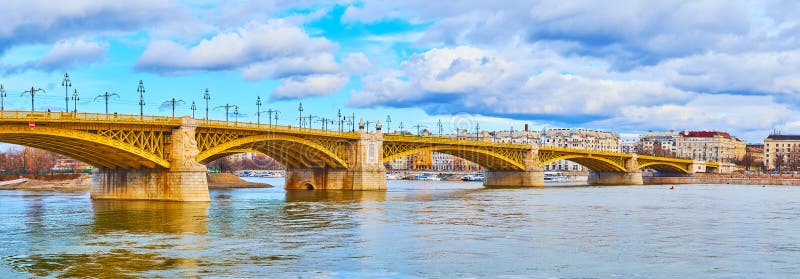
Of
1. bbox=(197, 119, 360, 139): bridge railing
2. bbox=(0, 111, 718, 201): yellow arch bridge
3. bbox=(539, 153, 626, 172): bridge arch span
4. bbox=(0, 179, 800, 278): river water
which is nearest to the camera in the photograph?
bbox=(0, 179, 800, 278): river water

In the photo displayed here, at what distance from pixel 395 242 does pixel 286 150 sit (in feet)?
203

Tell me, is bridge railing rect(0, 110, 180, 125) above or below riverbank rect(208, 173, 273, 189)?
above

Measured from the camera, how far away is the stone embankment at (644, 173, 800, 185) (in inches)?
6033

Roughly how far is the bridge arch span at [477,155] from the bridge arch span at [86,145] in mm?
41886

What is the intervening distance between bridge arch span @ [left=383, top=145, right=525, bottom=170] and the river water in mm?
47092

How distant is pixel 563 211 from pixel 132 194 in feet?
135

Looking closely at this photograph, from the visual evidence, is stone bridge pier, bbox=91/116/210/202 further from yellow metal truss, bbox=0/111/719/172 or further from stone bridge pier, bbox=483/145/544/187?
stone bridge pier, bbox=483/145/544/187

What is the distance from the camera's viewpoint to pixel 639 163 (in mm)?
→ 168250

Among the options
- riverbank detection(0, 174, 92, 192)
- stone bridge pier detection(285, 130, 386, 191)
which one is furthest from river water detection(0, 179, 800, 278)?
riverbank detection(0, 174, 92, 192)

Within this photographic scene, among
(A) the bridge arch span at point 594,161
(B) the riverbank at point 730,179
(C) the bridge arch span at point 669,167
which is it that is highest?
(A) the bridge arch span at point 594,161

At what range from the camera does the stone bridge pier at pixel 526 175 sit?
13988 centimetres

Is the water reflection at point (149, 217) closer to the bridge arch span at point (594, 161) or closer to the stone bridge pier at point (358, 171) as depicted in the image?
the stone bridge pier at point (358, 171)

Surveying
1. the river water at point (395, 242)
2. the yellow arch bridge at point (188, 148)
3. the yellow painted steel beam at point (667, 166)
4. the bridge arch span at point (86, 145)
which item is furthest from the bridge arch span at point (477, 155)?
the river water at point (395, 242)

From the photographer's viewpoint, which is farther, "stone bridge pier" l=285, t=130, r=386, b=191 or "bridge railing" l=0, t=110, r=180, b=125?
"stone bridge pier" l=285, t=130, r=386, b=191
